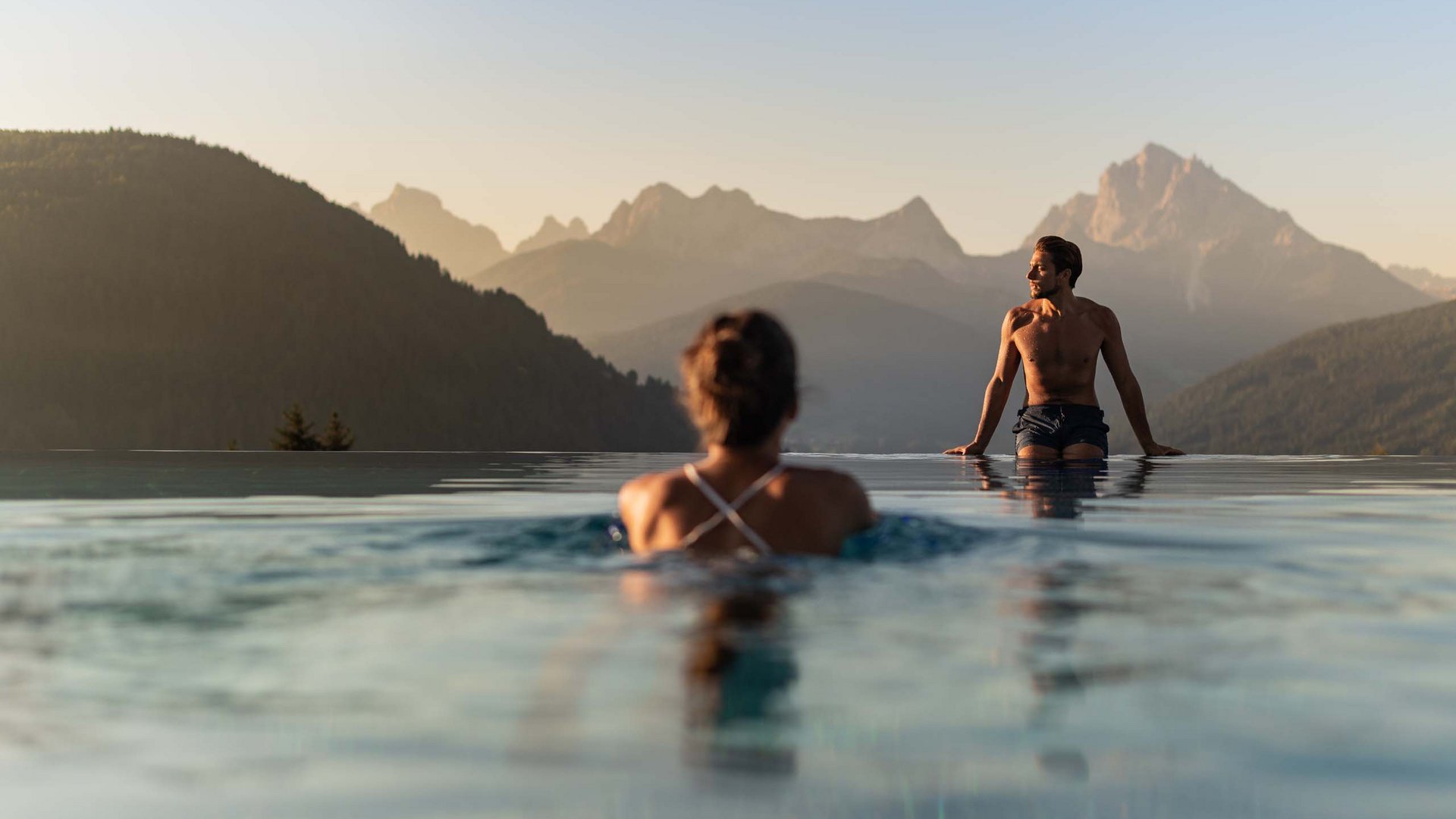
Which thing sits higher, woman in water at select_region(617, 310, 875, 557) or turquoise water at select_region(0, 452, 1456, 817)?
woman in water at select_region(617, 310, 875, 557)

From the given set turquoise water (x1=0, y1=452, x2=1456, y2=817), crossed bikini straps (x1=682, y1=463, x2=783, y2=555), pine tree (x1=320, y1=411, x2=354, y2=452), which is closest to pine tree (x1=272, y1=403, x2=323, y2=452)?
pine tree (x1=320, y1=411, x2=354, y2=452)

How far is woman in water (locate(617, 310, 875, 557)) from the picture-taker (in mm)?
4711

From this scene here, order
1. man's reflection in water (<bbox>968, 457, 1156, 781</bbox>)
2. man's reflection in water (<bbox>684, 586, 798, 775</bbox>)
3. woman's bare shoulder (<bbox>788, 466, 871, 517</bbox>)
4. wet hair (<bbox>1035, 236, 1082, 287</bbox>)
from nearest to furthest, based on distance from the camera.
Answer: man's reflection in water (<bbox>684, 586, 798, 775</bbox>), man's reflection in water (<bbox>968, 457, 1156, 781</bbox>), woman's bare shoulder (<bbox>788, 466, 871, 517</bbox>), wet hair (<bbox>1035, 236, 1082, 287</bbox>)

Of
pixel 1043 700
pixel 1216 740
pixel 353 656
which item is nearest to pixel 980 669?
pixel 1043 700

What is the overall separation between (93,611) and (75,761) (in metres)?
1.97

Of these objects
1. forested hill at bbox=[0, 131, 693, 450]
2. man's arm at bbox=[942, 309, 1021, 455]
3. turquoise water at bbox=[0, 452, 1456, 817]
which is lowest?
turquoise water at bbox=[0, 452, 1456, 817]

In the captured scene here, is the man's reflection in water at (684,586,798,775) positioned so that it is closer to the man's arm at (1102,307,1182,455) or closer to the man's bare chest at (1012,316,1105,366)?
the man's bare chest at (1012,316,1105,366)

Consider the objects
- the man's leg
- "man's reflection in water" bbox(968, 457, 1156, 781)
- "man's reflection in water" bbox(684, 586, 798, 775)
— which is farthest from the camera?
Result: the man's leg

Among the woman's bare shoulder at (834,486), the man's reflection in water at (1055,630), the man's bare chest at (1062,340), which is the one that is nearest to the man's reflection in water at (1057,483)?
the man's reflection in water at (1055,630)

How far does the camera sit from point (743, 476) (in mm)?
4840

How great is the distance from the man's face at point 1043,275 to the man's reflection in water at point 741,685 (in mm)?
8031

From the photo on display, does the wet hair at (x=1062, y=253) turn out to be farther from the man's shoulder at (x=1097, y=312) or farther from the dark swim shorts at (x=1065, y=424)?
the dark swim shorts at (x=1065, y=424)

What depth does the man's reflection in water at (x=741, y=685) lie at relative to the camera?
2.41 m

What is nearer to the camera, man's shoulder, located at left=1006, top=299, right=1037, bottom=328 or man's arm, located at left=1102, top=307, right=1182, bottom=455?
man's arm, located at left=1102, top=307, right=1182, bottom=455
